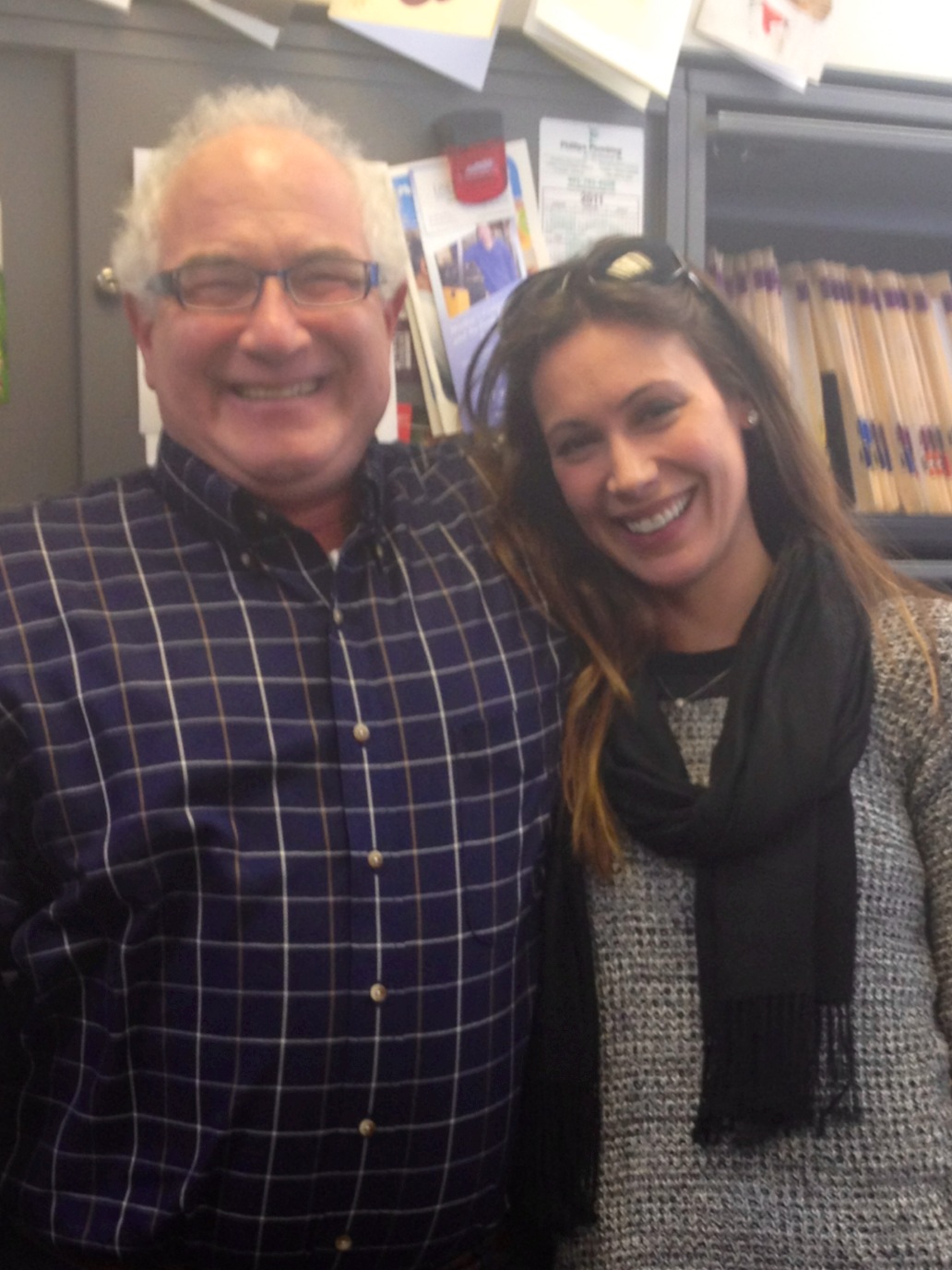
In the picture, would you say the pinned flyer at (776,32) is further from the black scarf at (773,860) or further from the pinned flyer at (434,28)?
the black scarf at (773,860)

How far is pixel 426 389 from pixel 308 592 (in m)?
0.33

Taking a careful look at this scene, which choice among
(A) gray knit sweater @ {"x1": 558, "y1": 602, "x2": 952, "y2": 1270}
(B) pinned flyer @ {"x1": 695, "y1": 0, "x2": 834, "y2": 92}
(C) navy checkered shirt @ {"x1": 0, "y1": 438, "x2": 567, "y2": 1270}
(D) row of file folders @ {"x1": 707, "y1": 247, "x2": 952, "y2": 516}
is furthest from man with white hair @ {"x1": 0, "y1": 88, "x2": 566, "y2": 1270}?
(D) row of file folders @ {"x1": 707, "y1": 247, "x2": 952, "y2": 516}

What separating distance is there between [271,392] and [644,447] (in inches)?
14.1

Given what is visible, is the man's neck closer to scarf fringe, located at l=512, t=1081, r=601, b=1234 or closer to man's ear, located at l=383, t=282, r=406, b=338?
man's ear, located at l=383, t=282, r=406, b=338

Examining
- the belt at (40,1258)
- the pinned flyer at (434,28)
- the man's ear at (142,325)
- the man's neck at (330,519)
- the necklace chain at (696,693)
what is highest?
the pinned flyer at (434,28)

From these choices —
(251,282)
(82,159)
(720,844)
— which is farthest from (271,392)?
(720,844)

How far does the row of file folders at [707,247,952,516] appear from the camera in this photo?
4.73 ft

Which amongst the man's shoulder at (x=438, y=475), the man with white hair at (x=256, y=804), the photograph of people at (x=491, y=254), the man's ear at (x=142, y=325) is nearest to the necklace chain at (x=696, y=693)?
the man with white hair at (x=256, y=804)

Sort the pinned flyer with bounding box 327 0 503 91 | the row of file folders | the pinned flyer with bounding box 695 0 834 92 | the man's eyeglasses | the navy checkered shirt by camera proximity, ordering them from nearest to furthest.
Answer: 1. the navy checkered shirt
2. the man's eyeglasses
3. the pinned flyer with bounding box 327 0 503 91
4. the pinned flyer with bounding box 695 0 834 92
5. the row of file folders

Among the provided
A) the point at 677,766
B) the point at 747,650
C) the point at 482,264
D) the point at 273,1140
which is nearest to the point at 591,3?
the point at 482,264

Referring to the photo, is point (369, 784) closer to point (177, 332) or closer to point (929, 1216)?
point (177, 332)

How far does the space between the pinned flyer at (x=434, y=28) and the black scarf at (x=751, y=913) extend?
0.67 m

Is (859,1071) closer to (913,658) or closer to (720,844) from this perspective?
(720,844)

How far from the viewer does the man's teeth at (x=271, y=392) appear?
1048mm
